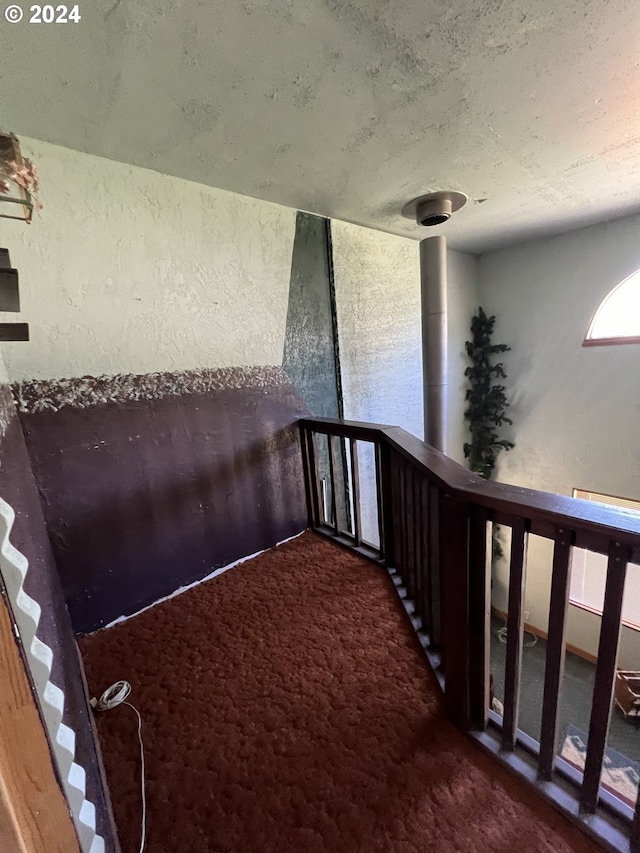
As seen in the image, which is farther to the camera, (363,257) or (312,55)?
(363,257)

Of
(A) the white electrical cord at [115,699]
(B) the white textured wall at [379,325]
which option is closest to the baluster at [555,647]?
(A) the white electrical cord at [115,699]

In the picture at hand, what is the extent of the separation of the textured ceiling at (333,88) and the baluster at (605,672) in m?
1.57

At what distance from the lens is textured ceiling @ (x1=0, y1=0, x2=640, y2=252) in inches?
42.1

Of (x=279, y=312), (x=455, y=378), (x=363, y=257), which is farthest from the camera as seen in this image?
(x=455, y=378)

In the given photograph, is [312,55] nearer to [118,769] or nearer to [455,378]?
[118,769]

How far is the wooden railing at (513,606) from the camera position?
0.83 m

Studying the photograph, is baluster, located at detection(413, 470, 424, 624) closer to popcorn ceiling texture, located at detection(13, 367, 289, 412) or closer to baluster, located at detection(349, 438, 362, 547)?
baluster, located at detection(349, 438, 362, 547)

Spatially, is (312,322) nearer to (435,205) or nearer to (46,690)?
(435,205)

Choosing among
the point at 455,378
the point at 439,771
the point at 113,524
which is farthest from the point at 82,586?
the point at 455,378

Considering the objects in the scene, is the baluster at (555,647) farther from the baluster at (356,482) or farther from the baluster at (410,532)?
the baluster at (356,482)

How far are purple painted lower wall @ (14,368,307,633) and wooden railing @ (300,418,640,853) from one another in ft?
3.34

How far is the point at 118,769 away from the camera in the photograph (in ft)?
3.76

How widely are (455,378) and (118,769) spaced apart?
4009 millimetres

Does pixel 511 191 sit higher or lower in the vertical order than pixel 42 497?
higher
